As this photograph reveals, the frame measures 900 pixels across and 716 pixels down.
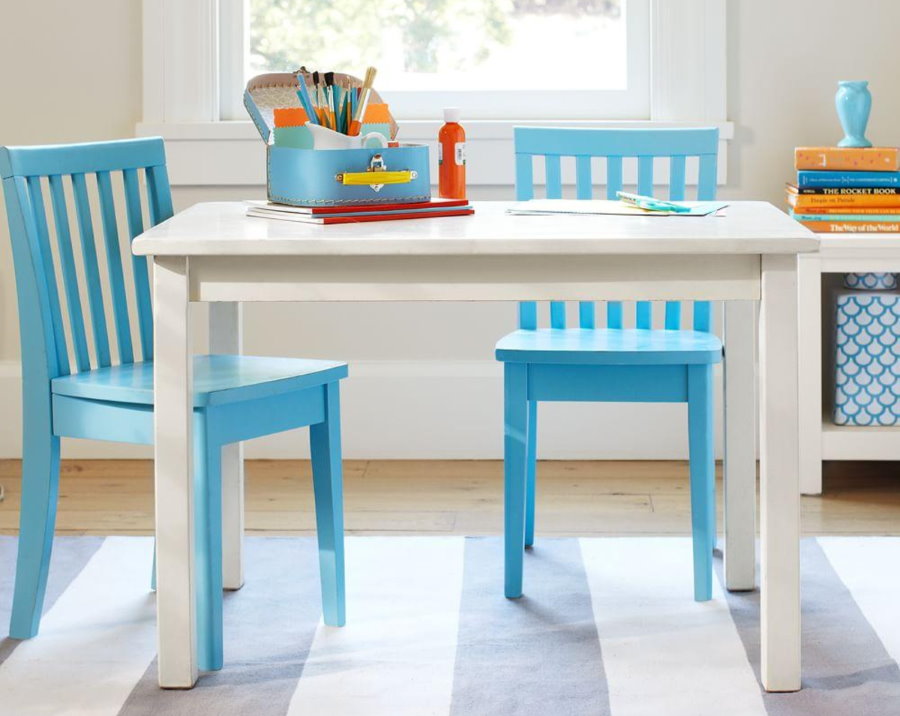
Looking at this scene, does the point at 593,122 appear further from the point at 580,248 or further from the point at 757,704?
the point at 757,704

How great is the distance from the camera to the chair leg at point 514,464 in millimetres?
2221

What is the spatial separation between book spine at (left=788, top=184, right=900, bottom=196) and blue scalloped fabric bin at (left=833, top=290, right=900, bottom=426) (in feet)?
0.73

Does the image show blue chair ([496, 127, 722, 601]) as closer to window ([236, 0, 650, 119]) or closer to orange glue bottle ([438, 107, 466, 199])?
orange glue bottle ([438, 107, 466, 199])

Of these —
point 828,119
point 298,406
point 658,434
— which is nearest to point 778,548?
point 298,406

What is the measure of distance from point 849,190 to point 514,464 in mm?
1173

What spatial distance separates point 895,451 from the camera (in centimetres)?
291

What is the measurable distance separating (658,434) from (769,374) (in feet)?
4.81

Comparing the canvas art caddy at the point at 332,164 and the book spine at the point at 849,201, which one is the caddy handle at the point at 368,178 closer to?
the canvas art caddy at the point at 332,164

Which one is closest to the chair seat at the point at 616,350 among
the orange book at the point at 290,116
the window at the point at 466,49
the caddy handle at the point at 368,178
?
the caddy handle at the point at 368,178

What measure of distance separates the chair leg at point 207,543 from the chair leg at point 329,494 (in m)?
0.20

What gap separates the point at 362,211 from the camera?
1963mm

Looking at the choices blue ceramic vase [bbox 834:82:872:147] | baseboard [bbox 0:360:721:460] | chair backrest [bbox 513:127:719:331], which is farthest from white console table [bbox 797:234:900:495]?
chair backrest [bbox 513:127:719:331]

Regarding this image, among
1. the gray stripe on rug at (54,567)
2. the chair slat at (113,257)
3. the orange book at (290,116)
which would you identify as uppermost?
the orange book at (290,116)

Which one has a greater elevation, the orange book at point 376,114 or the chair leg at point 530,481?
the orange book at point 376,114
